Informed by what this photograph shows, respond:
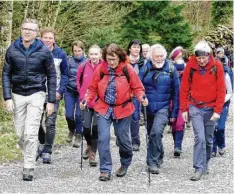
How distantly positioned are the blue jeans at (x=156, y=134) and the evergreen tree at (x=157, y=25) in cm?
1761

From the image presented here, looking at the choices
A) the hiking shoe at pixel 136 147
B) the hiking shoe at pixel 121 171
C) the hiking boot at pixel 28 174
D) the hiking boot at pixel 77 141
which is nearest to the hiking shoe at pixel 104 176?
the hiking shoe at pixel 121 171

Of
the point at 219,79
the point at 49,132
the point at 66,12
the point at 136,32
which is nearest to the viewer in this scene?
the point at 219,79

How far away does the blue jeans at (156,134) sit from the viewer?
7.82 m

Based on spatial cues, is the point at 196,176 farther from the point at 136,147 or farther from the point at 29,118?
the point at 29,118

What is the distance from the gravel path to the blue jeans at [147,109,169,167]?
0.24 metres

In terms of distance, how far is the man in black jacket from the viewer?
23.5ft

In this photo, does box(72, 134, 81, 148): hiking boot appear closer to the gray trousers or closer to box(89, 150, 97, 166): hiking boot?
box(89, 150, 97, 166): hiking boot

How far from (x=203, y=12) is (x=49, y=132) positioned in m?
33.3

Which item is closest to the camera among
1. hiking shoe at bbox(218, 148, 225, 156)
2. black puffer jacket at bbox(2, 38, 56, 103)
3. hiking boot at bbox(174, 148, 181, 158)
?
black puffer jacket at bbox(2, 38, 56, 103)

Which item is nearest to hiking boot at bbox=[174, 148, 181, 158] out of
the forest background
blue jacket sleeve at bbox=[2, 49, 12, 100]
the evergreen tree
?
the forest background

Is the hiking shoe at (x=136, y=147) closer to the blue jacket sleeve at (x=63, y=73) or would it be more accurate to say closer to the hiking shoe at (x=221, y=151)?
the hiking shoe at (x=221, y=151)

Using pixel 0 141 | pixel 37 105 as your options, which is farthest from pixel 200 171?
pixel 0 141

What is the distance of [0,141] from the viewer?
10.1 m

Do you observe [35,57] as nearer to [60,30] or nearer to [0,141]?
[0,141]
